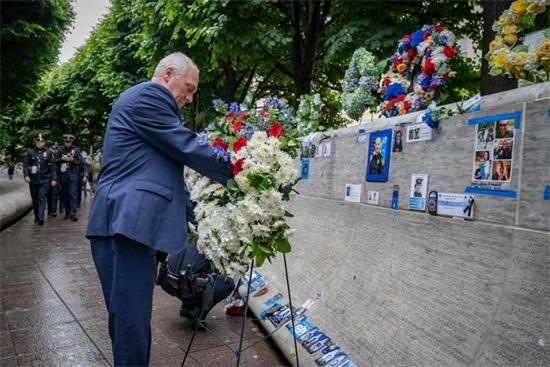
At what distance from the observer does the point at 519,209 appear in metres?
2.20

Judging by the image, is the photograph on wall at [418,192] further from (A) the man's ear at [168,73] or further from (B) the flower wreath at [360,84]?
(B) the flower wreath at [360,84]

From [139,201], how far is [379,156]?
2.00 meters

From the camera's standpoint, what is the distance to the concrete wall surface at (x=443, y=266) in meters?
2.06

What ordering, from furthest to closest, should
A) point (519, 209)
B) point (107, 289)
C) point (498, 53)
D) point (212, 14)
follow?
point (212, 14)
point (498, 53)
point (107, 289)
point (519, 209)

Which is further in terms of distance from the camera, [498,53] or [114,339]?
[498,53]

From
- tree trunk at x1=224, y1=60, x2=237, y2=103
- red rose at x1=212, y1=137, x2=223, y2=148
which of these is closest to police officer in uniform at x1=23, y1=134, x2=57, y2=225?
tree trunk at x1=224, y1=60, x2=237, y2=103

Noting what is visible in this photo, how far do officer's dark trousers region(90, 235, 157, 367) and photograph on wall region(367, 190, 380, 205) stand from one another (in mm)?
1862

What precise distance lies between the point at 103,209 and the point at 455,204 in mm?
2031

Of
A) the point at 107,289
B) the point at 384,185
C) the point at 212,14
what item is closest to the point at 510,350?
the point at 384,185

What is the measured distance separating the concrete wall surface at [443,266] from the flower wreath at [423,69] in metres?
0.48

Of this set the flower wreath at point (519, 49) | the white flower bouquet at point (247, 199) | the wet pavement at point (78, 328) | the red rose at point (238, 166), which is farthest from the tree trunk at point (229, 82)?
the red rose at point (238, 166)

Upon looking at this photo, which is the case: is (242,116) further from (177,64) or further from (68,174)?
(68,174)

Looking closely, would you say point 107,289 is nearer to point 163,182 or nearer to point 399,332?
point 163,182

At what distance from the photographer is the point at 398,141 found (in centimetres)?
321
